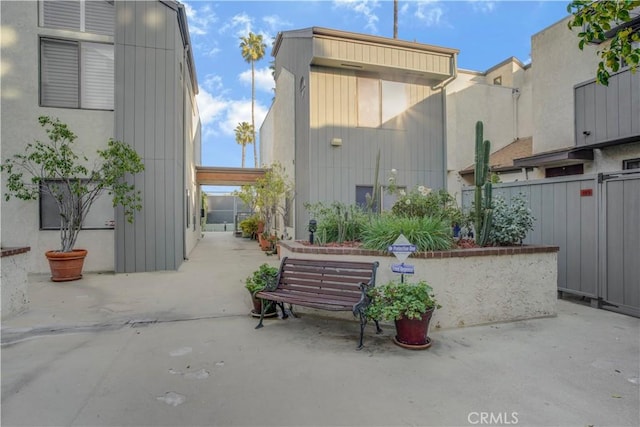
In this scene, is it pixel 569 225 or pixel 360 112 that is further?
pixel 360 112

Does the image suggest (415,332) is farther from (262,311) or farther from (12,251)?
(12,251)

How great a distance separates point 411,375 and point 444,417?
2.01 ft

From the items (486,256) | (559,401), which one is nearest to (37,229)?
(486,256)

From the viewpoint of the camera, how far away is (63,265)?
22.6 feet

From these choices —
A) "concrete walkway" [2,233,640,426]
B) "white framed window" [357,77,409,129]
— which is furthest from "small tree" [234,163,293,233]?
"concrete walkway" [2,233,640,426]

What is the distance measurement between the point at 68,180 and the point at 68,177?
0.22ft

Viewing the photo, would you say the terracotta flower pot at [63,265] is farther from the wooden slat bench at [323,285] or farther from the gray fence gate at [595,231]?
the gray fence gate at [595,231]

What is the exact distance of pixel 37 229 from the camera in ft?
25.6

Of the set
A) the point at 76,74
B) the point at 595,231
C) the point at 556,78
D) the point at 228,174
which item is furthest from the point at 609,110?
the point at 228,174

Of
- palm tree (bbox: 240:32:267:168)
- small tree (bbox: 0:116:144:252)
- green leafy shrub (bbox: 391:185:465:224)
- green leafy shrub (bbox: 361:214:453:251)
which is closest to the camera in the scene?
green leafy shrub (bbox: 361:214:453:251)

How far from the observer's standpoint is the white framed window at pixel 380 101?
10227 mm

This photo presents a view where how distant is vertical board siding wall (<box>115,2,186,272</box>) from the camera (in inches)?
313

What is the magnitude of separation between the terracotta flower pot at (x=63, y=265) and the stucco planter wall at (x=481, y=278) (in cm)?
524

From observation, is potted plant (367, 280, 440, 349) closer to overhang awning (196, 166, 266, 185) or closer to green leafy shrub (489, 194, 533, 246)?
green leafy shrub (489, 194, 533, 246)
